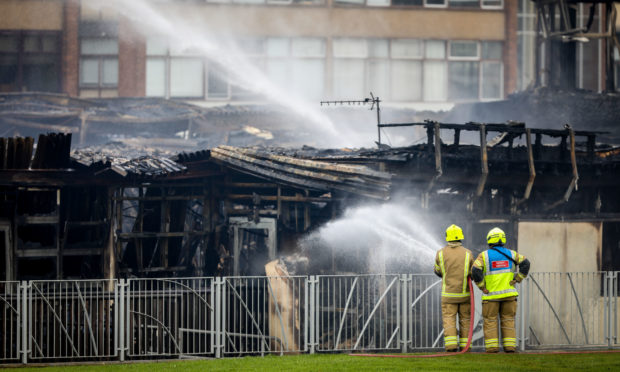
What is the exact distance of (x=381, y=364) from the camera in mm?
12938

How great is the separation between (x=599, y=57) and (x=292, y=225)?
34328mm

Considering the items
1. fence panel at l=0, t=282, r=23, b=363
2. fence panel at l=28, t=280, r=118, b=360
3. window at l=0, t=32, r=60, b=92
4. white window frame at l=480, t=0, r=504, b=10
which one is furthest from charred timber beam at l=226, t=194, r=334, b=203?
white window frame at l=480, t=0, r=504, b=10

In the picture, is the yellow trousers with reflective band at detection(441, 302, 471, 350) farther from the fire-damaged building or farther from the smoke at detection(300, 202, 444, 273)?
Answer: the smoke at detection(300, 202, 444, 273)

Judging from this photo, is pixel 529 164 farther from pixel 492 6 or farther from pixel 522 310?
pixel 492 6

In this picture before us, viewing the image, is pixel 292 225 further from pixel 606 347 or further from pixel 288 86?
pixel 288 86

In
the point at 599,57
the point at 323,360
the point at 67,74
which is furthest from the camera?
the point at 599,57

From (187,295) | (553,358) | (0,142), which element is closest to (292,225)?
(187,295)

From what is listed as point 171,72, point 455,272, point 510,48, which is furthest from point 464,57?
point 455,272

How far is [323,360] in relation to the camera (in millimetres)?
13508

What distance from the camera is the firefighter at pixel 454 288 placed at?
45.4 ft

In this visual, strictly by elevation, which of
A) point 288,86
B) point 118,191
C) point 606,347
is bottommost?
point 606,347

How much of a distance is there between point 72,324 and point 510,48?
3388 cm

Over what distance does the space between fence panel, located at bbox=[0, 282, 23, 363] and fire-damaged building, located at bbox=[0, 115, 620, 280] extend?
10.3ft

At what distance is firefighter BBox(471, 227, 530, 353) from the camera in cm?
1369
